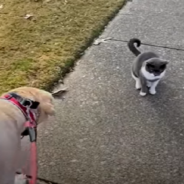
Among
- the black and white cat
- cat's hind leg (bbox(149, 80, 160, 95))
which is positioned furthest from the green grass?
cat's hind leg (bbox(149, 80, 160, 95))

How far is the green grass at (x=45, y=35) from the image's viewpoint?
4.12 metres

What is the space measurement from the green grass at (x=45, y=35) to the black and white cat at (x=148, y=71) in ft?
2.37

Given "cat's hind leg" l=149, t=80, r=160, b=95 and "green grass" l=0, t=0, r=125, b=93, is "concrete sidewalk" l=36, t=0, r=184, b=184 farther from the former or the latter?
"green grass" l=0, t=0, r=125, b=93

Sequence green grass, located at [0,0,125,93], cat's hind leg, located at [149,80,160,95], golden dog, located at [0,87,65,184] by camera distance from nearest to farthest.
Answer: golden dog, located at [0,87,65,184]
cat's hind leg, located at [149,80,160,95]
green grass, located at [0,0,125,93]

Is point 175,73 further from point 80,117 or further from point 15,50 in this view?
point 15,50

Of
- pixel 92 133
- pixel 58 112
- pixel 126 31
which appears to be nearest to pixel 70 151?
pixel 92 133

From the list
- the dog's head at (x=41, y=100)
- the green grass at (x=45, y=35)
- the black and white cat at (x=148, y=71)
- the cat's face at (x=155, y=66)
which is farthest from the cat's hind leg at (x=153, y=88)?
the dog's head at (x=41, y=100)

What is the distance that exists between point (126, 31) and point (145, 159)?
2077mm

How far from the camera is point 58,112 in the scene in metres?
3.63

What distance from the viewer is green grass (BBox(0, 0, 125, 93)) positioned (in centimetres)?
412

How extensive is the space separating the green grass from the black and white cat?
28.5 inches

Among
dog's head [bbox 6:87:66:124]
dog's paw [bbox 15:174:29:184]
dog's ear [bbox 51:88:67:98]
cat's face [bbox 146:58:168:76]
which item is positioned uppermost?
dog's head [bbox 6:87:66:124]

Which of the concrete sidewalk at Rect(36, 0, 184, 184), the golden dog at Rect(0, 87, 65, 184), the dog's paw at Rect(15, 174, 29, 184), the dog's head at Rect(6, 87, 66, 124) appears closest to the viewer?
the golden dog at Rect(0, 87, 65, 184)

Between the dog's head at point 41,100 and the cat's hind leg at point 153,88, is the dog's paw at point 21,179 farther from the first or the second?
the cat's hind leg at point 153,88
